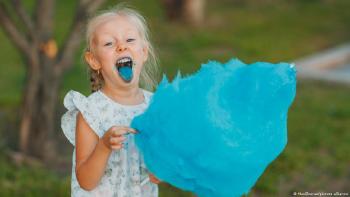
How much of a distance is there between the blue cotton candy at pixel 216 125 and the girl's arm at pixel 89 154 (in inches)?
4.5

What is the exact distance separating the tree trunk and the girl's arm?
260cm

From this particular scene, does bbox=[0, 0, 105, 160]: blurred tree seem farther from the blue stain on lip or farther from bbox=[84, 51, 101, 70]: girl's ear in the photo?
the blue stain on lip

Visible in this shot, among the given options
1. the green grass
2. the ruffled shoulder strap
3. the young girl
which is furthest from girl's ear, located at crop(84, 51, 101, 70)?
the green grass

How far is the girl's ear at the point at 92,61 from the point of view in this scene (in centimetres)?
236

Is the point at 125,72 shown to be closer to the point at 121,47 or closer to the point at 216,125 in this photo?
the point at 121,47

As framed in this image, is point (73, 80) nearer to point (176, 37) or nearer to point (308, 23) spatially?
point (176, 37)

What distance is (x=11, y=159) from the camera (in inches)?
193

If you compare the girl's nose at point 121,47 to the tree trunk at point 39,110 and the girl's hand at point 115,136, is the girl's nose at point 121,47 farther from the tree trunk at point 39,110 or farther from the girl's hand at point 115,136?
the tree trunk at point 39,110

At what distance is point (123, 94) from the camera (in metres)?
2.39

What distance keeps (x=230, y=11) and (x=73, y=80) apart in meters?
4.52

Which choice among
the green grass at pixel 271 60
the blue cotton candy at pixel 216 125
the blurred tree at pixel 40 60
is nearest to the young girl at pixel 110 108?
the blue cotton candy at pixel 216 125

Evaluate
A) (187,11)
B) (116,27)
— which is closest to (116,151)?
(116,27)

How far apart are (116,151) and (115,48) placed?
14.8 inches

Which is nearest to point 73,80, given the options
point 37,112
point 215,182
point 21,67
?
point 21,67
